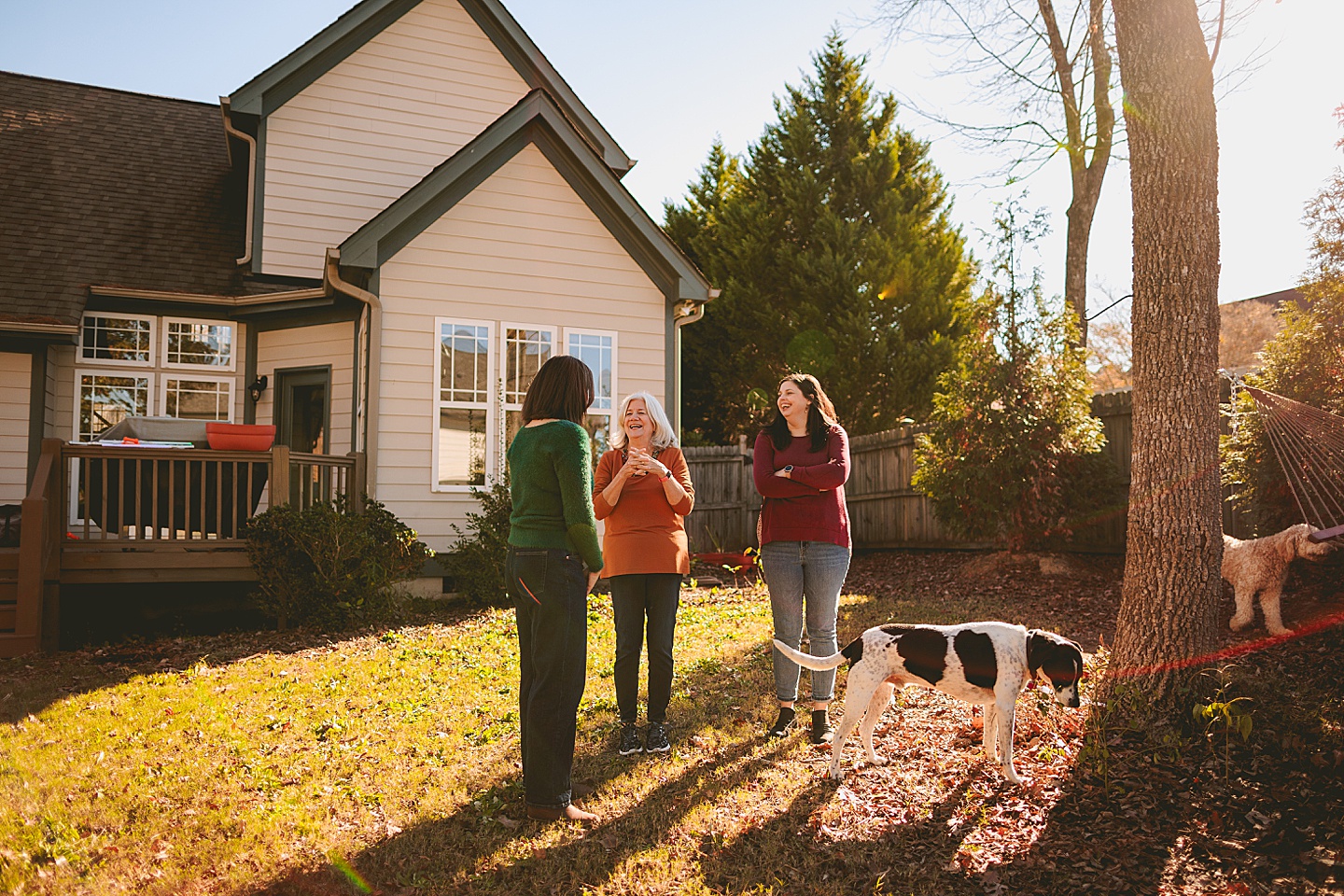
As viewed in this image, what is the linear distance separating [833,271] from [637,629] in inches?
545

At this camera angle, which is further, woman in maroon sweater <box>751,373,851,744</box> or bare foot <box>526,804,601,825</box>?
woman in maroon sweater <box>751,373,851,744</box>

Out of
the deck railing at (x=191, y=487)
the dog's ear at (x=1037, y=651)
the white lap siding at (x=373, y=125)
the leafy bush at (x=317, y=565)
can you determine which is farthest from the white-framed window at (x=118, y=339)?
the dog's ear at (x=1037, y=651)

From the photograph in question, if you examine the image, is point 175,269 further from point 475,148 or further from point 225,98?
point 475,148

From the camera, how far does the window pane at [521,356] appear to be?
33.7 feet

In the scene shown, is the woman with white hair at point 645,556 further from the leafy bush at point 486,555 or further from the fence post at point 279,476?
the fence post at point 279,476

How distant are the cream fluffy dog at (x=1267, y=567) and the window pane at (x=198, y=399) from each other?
424 inches

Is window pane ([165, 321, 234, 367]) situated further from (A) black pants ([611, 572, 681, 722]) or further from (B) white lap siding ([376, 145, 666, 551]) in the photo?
(A) black pants ([611, 572, 681, 722])

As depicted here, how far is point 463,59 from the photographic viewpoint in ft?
42.4

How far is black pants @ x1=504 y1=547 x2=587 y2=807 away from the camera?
3781mm

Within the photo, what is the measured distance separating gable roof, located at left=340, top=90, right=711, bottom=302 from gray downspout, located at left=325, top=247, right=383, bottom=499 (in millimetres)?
349

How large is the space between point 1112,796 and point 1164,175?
3094mm

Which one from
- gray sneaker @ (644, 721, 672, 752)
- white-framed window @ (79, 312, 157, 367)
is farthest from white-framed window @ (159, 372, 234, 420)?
gray sneaker @ (644, 721, 672, 752)

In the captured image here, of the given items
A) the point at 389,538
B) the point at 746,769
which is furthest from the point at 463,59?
the point at 746,769

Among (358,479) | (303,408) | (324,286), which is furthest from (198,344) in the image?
(358,479)
